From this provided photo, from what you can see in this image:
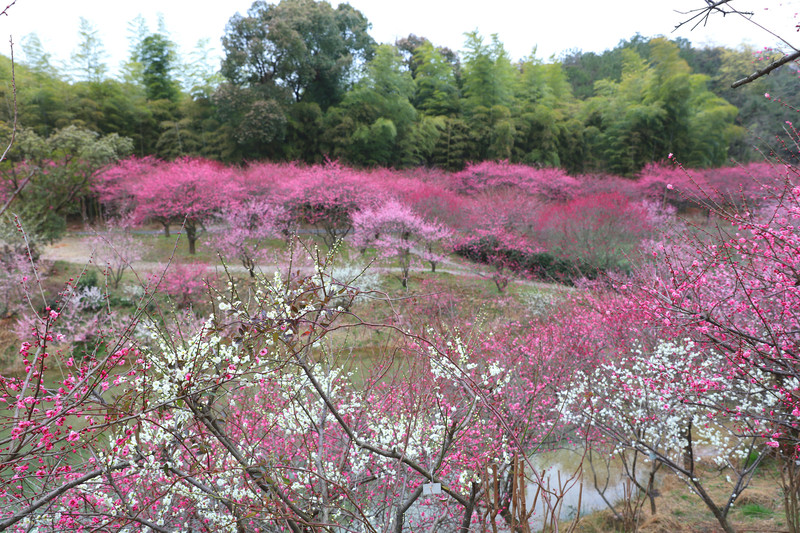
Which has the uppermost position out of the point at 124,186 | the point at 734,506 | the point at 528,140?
the point at 528,140

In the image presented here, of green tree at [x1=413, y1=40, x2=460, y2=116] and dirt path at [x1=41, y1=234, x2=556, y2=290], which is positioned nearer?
dirt path at [x1=41, y1=234, x2=556, y2=290]

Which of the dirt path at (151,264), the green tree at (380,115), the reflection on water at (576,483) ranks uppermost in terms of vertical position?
the green tree at (380,115)

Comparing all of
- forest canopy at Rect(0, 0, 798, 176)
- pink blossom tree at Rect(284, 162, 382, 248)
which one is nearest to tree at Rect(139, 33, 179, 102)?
forest canopy at Rect(0, 0, 798, 176)

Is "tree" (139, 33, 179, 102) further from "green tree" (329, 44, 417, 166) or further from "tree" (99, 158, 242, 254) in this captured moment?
"green tree" (329, 44, 417, 166)

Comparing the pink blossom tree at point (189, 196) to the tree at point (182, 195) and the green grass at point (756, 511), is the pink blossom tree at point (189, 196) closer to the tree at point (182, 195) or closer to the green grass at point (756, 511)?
the tree at point (182, 195)

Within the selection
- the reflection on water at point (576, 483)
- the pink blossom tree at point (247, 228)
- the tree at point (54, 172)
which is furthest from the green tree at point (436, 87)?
the reflection on water at point (576, 483)

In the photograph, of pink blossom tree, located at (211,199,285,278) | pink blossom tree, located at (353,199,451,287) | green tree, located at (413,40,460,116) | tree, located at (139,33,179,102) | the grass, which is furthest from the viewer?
green tree, located at (413,40,460,116)

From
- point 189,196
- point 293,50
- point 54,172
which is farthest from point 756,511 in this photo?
point 293,50

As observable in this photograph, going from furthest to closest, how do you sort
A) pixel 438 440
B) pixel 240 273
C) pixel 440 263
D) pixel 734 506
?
pixel 440 263
pixel 240 273
pixel 734 506
pixel 438 440

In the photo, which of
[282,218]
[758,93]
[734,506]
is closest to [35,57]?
[282,218]

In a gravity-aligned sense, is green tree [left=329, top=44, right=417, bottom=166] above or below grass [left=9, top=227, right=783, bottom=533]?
above

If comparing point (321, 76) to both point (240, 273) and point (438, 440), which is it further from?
point (438, 440)

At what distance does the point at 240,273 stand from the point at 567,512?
10.3 metres

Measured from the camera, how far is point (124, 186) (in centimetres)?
1727
